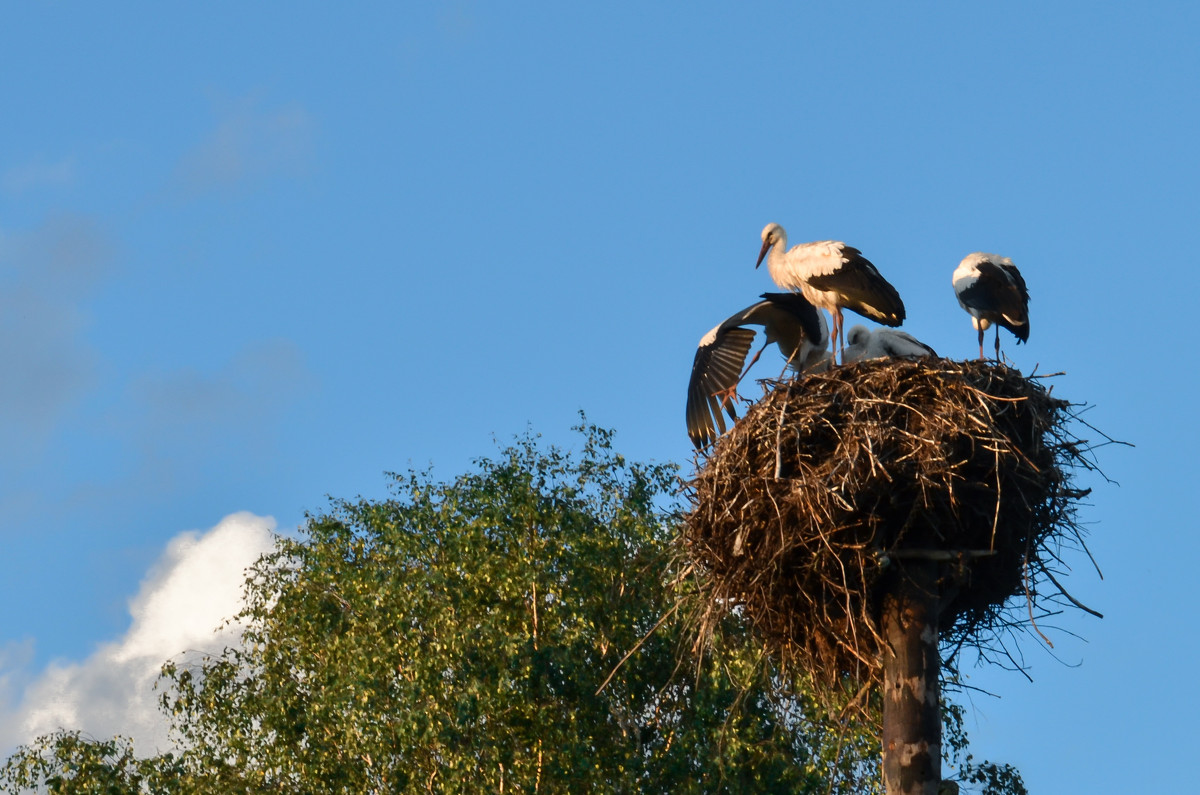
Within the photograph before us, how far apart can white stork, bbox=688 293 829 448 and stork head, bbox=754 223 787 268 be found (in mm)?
984

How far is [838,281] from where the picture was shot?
11.6m

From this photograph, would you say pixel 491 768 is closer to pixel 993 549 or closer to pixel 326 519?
pixel 326 519

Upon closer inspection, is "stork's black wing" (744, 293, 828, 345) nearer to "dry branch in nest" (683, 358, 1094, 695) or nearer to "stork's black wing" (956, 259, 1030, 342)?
"stork's black wing" (956, 259, 1030, 342)

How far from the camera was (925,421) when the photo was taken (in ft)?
28.2

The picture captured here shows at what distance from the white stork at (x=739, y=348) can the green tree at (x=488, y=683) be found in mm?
2789

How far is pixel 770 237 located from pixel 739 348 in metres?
1.25

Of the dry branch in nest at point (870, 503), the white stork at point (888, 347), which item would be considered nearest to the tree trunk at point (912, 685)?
the dry branch in nest at point (870, 503)

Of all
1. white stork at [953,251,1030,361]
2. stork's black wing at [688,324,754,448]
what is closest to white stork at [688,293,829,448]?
stork's black wing at [688,324,754,448]

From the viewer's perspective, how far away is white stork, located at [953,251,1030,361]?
11.5 metres

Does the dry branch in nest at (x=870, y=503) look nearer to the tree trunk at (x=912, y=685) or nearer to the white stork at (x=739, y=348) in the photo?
the tree trunk at (x=912, y=685)

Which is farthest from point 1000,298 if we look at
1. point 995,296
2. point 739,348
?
point 739,348

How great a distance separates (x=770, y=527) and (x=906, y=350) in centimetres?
292

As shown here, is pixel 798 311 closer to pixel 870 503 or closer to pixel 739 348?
pixel 739 348

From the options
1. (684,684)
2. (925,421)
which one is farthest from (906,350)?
(684,684)
